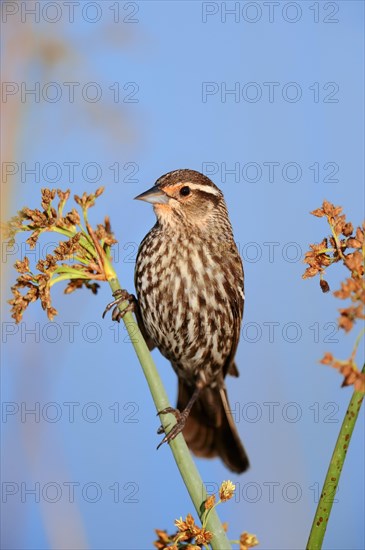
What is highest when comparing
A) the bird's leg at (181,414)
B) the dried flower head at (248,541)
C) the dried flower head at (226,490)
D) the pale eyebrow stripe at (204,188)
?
the pale eyebrow stripe at (204,188)

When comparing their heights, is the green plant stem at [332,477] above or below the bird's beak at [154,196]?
below

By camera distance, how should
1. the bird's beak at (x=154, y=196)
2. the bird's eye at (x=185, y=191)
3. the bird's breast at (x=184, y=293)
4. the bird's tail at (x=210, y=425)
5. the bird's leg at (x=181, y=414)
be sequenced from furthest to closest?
the bird's tail at (x=210, y=425) < the bird's eye at (x=185, y=191) < the bird's breast at (x=184, y=293) < the bird's beak at (x=154, y=196) < the bird's leg at (x=181, y=414)

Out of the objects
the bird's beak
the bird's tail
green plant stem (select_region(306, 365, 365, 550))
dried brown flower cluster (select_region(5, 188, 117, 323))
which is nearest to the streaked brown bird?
the bird's beak

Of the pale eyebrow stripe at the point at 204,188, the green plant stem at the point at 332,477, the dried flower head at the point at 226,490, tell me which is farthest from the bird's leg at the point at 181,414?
the pale eyebrow stripe at the point at 204,188

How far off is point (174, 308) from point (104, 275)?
6.41ft

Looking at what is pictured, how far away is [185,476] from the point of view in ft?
5.88

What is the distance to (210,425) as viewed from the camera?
4.87m

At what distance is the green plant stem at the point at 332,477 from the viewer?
5.00ft

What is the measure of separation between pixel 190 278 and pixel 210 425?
1.25 metres

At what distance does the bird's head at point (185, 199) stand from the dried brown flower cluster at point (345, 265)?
2.06 m

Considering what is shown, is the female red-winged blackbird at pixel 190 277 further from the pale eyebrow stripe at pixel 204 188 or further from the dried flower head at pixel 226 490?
the dried flower head at pixel 226 490

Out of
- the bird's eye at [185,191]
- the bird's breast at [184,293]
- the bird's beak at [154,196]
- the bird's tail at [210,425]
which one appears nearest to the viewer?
the bird's beak at [154,196]

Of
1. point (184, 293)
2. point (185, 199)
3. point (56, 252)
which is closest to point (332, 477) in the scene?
point (56, 252)

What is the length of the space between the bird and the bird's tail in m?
0.26
